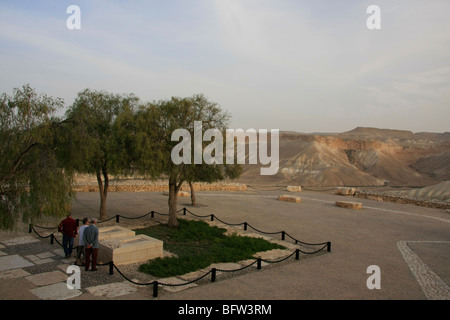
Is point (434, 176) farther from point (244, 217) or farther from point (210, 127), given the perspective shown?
point (210, 127)

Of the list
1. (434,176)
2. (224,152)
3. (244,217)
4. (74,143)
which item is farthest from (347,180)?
(74,143)

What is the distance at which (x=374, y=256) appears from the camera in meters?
13.0

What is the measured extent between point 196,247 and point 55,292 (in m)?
6.43

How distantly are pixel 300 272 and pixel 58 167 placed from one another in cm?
809

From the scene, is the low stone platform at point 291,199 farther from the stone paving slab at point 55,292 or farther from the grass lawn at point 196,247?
the stone paving slab at point 55,292

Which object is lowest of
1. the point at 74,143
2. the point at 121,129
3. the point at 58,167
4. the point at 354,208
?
the point at 354,208

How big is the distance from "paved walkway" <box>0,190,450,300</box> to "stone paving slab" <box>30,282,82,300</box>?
22 millimetres

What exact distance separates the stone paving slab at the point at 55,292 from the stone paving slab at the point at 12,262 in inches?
89.1

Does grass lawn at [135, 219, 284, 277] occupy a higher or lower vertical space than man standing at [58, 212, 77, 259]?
lower

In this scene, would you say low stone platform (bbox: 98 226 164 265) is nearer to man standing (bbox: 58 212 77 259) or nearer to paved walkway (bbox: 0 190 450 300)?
paved walkway (bbox: 0 190 450 300)

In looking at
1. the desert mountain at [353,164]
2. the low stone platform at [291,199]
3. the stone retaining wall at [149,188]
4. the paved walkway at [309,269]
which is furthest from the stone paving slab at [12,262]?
the desert mountain at [353,164]

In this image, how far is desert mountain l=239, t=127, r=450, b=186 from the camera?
189 ft

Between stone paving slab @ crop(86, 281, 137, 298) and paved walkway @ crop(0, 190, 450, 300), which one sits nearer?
stone paving slab @ crop(86, 281, 137, 298)

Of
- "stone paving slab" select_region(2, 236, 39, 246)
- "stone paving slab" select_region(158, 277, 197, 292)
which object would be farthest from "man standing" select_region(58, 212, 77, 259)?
"stone paving slab" select_region(158, 277, 197, 292)
